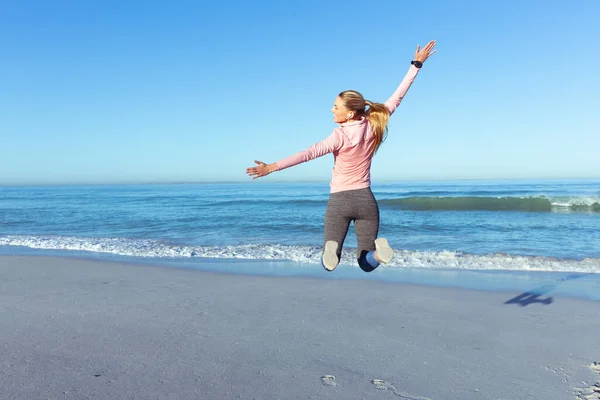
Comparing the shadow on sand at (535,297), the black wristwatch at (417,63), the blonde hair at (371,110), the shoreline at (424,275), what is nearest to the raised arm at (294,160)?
the blonde hair at (371,110)

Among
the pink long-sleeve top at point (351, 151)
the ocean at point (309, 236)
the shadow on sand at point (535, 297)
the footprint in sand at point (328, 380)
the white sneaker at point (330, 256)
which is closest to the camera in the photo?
the pink long-sleeve top at point (351, 151)

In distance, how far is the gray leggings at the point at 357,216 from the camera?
382 centimetres

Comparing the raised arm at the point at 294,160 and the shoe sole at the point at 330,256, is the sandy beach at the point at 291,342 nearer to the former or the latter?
the shoe sole at the point at 330,256

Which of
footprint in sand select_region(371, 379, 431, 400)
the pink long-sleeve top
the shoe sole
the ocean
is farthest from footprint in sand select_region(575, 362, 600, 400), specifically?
the ocean

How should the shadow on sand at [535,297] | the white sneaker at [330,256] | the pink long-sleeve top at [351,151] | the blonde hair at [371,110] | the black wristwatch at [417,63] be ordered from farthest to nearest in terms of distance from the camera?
the shadow on sand at [535,297], the black wristwatch at [417,63], the white sneaker at [330,256], the blonde hair at [371,110], the pink long-sleeve top at [351,151]

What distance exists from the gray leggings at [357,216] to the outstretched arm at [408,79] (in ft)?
2.51

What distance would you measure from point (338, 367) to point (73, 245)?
1101 centimetres

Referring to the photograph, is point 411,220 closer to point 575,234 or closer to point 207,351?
point 575,234

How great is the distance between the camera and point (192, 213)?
2370 centimetres

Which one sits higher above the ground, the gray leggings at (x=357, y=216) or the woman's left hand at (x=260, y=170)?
the woman's left hand at (x=260, y=170)

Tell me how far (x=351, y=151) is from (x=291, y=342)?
2337 millimetres

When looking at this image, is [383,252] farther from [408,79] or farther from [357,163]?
[408,79]

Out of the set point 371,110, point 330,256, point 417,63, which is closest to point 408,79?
point 417,63

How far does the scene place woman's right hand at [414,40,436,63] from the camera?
13.2 ft
